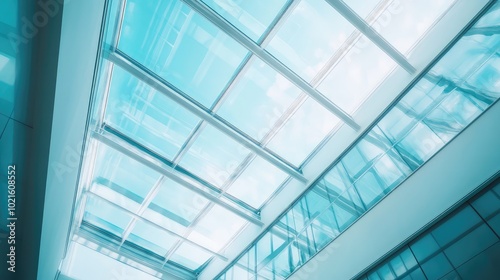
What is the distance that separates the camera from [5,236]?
5363mm

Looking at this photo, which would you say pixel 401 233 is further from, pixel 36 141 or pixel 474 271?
pixel 36 141

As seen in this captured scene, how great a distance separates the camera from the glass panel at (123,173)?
1028cm

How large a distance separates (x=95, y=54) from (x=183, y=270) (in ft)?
37.1

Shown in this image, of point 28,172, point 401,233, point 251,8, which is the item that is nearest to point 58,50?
point 28,172

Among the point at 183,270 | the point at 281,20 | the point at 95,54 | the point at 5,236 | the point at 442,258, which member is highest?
the point at 281,20

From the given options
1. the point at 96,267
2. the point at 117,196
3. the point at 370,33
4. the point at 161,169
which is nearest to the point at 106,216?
the point at 117,196

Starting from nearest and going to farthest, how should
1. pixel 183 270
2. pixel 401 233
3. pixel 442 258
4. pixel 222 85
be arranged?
pixel 442 258 → pixel 401 233 → pixel 222 85 → pixel 183 270

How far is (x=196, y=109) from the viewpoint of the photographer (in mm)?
9023

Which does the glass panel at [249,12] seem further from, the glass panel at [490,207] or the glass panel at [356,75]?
the glass panel at [490,207]

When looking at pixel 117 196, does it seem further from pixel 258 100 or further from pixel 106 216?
pixel 258 100

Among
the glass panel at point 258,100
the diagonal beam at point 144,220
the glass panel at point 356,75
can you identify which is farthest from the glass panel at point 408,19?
the diagonal beam at point 144,220

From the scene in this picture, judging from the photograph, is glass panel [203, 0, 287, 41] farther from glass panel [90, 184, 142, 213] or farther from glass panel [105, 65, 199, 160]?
glass panel [90, 184, 142, 213]

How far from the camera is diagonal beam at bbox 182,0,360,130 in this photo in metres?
7.37

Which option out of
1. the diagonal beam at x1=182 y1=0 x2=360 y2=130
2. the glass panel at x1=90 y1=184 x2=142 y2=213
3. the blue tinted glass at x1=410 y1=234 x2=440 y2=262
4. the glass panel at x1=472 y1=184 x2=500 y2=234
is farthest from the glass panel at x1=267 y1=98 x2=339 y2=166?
the glass panel at x1=90 y1=184 x2=142 y2=213
